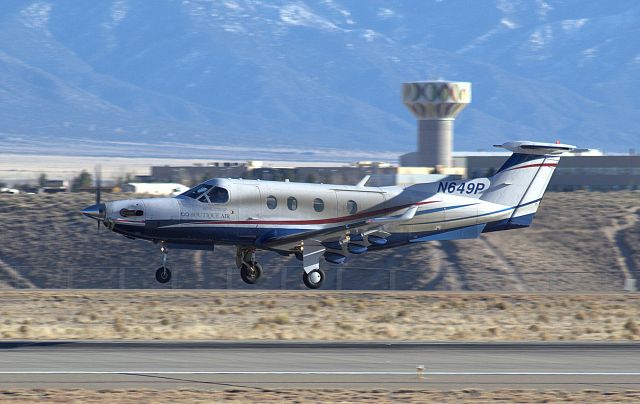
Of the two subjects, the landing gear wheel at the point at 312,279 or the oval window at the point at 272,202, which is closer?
the oval window at the point at 272,202

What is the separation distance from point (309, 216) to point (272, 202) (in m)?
1.34

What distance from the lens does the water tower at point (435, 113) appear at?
171625 millimetres

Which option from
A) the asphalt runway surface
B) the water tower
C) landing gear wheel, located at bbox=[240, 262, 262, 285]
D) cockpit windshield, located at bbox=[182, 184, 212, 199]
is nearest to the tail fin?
landing gear wheel, located at bbox=[240, 262, 262, 285]

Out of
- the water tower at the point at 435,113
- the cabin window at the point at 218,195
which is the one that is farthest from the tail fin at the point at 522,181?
the water tower at the point at 435,113

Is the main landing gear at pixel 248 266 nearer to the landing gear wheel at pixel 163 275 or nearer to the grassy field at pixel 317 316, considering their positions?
the grassy field at pixel 317 316

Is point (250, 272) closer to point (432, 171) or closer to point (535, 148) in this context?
point (535, 148)

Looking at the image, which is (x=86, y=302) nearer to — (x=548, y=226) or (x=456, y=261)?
(x=456, y=261)

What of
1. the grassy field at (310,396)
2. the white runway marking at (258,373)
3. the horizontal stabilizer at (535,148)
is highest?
the horizontal stabilizer at (535,148)

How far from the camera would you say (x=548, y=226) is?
76750 mm

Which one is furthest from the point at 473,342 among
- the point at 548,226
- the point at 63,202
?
the point at 63,202

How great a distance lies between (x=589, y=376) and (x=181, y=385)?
360 inches

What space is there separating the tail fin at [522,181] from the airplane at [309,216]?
2.0 inches

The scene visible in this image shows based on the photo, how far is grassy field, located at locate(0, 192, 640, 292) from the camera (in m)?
65.4

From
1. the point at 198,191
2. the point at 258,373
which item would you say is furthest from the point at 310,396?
the point at 198,191
